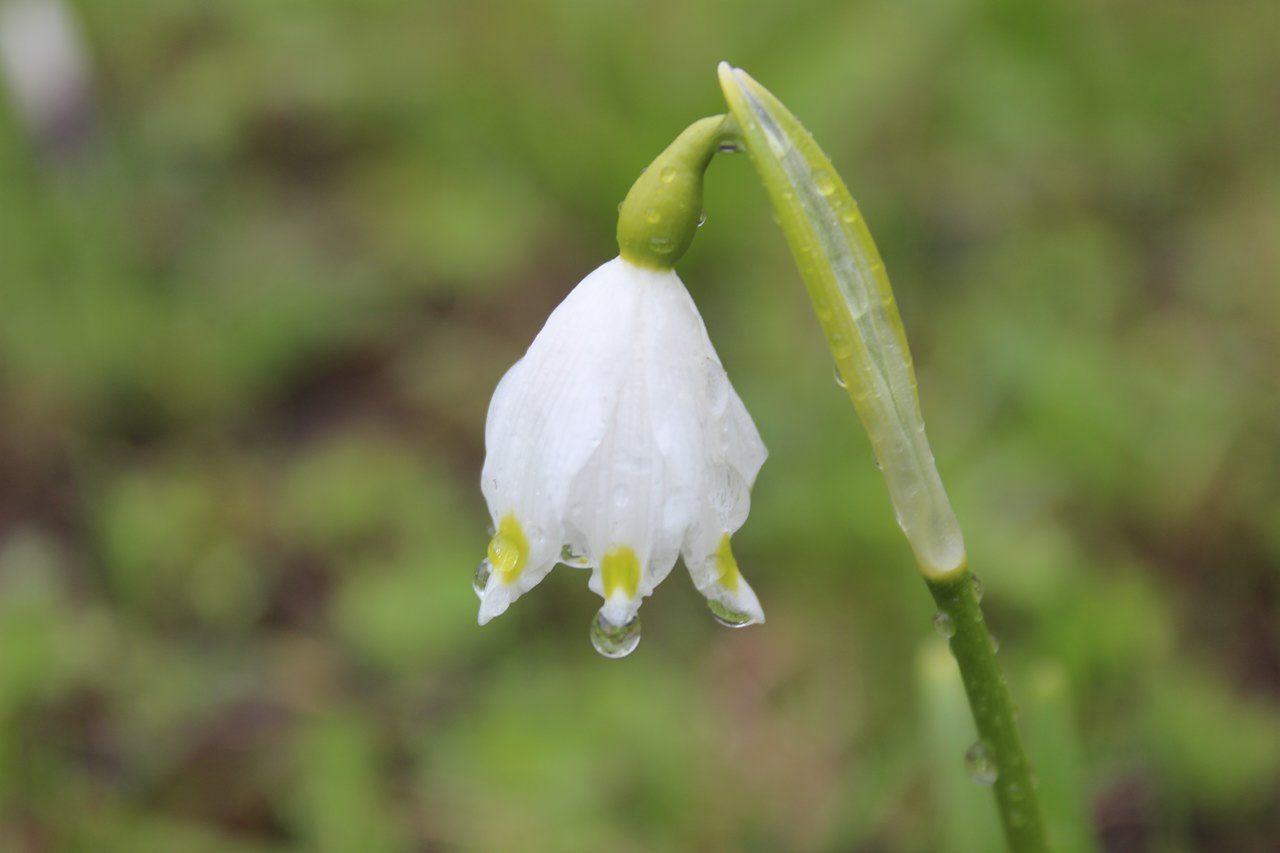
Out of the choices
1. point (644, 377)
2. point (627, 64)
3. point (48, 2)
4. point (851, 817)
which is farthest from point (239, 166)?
point (644, 377)

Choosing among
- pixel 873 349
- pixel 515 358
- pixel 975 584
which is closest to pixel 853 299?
pixel 873 349

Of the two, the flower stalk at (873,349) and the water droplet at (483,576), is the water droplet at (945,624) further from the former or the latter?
the water droplet at (483,576)

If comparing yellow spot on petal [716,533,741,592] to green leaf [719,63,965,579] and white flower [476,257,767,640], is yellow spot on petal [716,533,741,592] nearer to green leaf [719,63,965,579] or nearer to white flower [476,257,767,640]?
white flower [476,257,767,640]

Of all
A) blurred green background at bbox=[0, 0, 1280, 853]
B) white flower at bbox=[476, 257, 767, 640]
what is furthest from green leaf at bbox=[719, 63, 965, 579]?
blurred green background at bbox=[0, 0, 1280, 853]

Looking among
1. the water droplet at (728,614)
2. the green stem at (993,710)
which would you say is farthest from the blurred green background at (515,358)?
the water droplet at (728,614)

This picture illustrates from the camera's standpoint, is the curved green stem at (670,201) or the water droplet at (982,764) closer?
the curved green stem at (670,201)

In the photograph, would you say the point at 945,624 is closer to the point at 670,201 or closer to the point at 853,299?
the point at 853,299
